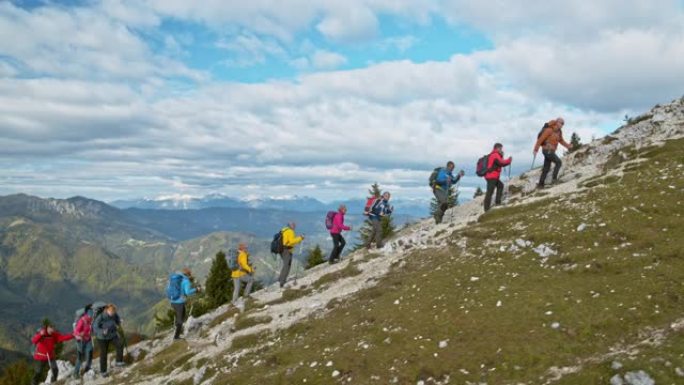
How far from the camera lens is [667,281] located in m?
14.9

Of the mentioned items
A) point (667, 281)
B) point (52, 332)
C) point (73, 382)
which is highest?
point (667, 281)

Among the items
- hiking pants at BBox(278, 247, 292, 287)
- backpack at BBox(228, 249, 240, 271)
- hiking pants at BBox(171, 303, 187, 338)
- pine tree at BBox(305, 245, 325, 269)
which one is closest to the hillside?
hiking pants at BBox(278, 247, 292, 287)

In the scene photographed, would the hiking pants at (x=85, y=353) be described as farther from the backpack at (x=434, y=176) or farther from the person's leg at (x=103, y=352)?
the backpack at (x=434, y=176)

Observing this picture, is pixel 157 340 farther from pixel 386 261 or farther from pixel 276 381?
pixel 276 381

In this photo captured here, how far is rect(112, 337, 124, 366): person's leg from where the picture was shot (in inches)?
1030

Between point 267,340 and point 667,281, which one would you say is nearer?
point 667,281

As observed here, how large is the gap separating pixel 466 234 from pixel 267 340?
11562 mm

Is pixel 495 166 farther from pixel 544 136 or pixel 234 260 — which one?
pixel 234 260

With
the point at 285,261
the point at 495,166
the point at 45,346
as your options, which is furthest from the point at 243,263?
the point at 495,166

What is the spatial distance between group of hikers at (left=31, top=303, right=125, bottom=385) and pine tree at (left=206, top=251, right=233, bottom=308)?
129 feet

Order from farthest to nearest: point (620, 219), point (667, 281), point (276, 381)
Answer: point (620, 219)
point (276, 381)
point (667, 281)

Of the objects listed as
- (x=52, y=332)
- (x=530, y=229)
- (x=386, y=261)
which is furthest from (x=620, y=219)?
(x=52, y=332)

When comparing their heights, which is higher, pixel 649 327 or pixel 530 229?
pixel 530 229

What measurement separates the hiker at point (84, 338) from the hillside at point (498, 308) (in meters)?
3.60
